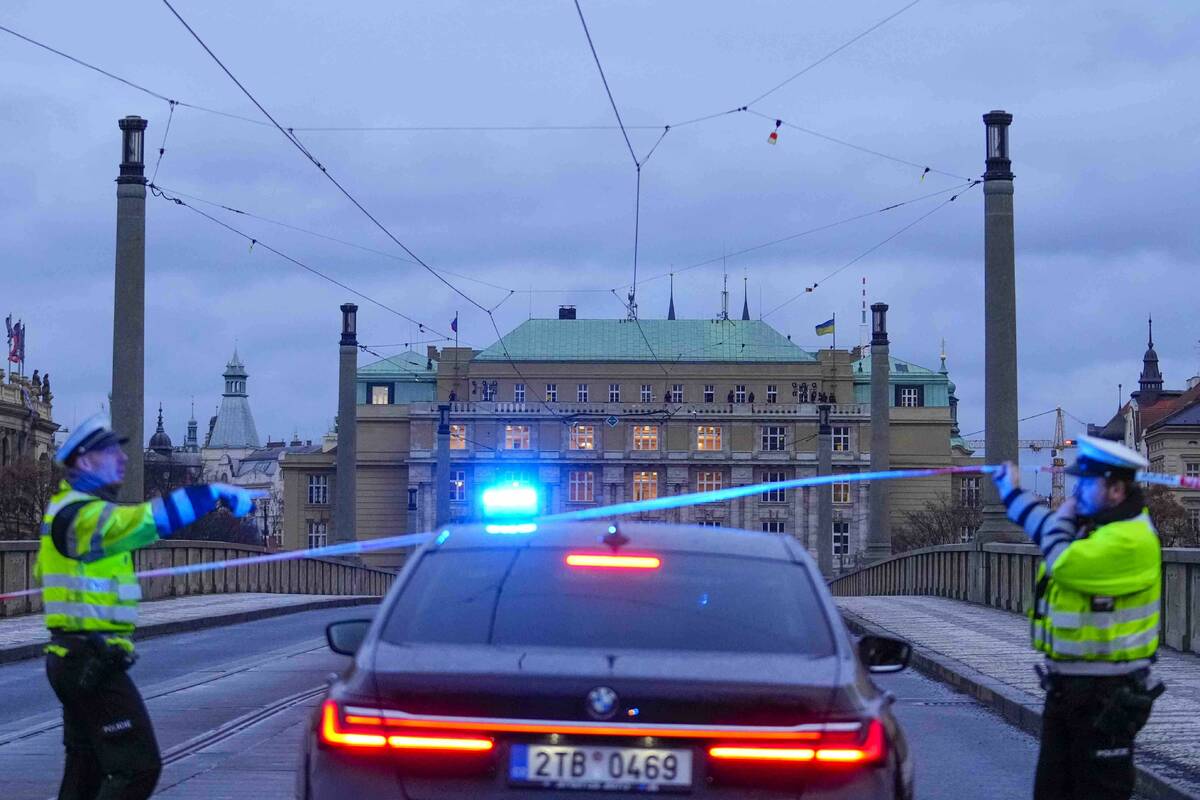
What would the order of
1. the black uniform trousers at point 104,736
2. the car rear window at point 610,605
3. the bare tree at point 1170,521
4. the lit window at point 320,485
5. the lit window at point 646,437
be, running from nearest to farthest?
the car rear window at point 610,605 → the black uniform trousers at point 104,736 → the bare tree at point 1170,521 → the lit window at point 646,437 → the lit window at point 320,485

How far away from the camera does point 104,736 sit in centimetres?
708

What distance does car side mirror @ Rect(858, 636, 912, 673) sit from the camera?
288 inches

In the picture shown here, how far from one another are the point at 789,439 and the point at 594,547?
130 metres

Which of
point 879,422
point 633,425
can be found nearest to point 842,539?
point 633,425

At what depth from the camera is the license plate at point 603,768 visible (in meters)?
5.74

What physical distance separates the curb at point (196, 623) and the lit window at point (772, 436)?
96.8 meters

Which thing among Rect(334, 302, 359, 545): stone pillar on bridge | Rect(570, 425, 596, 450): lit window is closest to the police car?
Rect(334, 302, 359, 545): stone pillar on bridge

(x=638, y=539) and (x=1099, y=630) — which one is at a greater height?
(x=638, y=539)

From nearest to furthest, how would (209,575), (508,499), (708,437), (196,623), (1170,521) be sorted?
(508,499) < (196,623) < (209,575) < (1170,521) < (708,437)

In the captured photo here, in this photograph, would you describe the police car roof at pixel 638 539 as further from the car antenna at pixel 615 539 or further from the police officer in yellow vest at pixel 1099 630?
the police officer in yellow vest at pixel 1099 630

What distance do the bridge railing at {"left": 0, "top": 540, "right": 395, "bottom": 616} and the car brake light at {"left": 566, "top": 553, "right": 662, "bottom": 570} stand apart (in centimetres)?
1994

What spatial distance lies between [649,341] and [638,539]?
449 feet

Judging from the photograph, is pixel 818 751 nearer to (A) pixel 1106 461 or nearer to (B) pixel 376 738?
(B) pixel 376 738

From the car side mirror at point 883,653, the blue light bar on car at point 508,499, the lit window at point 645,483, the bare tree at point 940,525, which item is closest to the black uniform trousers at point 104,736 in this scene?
the car side mirror at point 883,653
